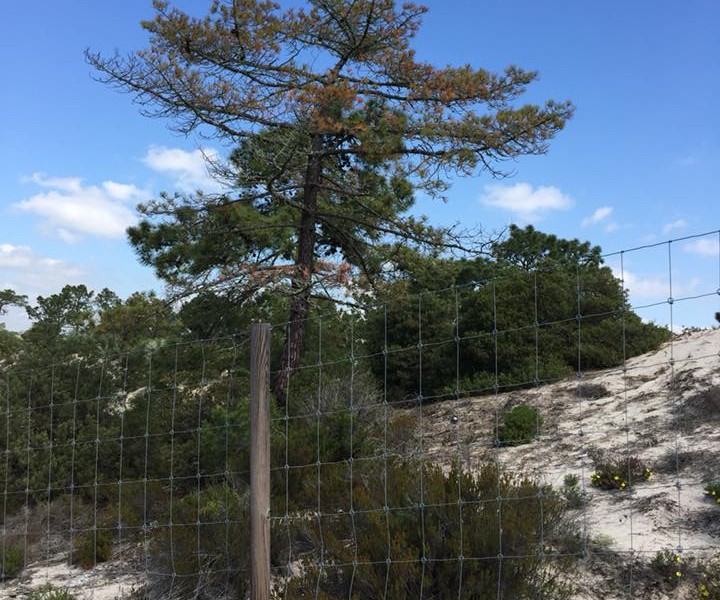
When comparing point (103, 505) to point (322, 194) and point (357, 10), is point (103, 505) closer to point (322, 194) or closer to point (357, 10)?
point (322, 194)

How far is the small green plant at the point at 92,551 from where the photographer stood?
9.13 meters

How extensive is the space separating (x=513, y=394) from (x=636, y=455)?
3.85 metres

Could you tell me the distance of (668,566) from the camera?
20.5 feet

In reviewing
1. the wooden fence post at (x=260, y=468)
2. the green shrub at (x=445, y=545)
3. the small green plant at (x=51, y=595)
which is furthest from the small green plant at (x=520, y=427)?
the small green plant at (x=51, y=595)

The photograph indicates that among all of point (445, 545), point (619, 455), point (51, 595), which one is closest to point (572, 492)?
point (619, 455)

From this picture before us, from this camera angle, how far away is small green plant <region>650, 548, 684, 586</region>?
617 centimetres

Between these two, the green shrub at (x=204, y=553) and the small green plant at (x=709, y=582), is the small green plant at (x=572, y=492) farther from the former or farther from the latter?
the green shrub at (x=204, y=553)

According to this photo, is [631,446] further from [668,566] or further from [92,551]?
[92,551]

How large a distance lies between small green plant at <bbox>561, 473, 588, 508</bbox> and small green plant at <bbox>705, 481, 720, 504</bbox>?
1.02m

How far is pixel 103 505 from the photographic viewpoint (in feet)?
37.4

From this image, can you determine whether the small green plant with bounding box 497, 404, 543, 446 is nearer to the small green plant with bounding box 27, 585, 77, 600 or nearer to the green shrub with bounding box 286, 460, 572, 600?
the green shrub with bounding box 286, 460, 572, 600

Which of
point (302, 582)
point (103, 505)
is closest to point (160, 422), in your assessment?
point (103, 505)

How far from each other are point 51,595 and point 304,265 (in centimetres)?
711

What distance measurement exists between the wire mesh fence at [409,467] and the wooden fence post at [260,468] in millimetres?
216
